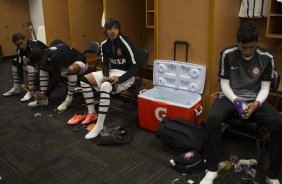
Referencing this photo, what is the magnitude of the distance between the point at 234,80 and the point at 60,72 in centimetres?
187

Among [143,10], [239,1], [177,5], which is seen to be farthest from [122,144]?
[143,10]

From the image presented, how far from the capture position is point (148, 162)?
219 cm

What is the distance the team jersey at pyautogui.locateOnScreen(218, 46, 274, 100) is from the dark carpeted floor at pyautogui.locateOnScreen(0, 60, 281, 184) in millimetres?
564

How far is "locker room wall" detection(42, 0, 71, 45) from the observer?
4074mm

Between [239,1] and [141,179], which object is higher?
[239,1]

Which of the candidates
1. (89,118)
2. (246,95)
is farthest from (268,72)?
(89,118)

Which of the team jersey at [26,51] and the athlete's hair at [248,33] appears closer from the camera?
the athlete's hair at [248,33]

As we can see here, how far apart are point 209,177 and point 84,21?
2945 mm

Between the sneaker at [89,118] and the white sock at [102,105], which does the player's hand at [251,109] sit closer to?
the white sock at [102,105]

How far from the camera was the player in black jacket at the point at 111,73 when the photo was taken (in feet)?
8.48

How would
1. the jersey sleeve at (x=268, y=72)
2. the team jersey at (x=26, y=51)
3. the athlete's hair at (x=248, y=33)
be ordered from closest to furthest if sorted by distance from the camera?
the athlete's hair at (x=248, y=33) < the jersey sleeve at (x=268, y=72) < the team jersey at (x=26, y=51)

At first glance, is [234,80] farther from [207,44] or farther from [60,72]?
[60,72]

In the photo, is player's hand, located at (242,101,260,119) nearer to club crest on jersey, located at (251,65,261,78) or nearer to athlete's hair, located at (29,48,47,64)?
club crest on jersey, located at (251,65,261,78)

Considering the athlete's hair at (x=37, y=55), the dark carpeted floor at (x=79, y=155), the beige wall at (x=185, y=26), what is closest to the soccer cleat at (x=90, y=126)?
the dark carpeted floor at (x=79, y=155)
